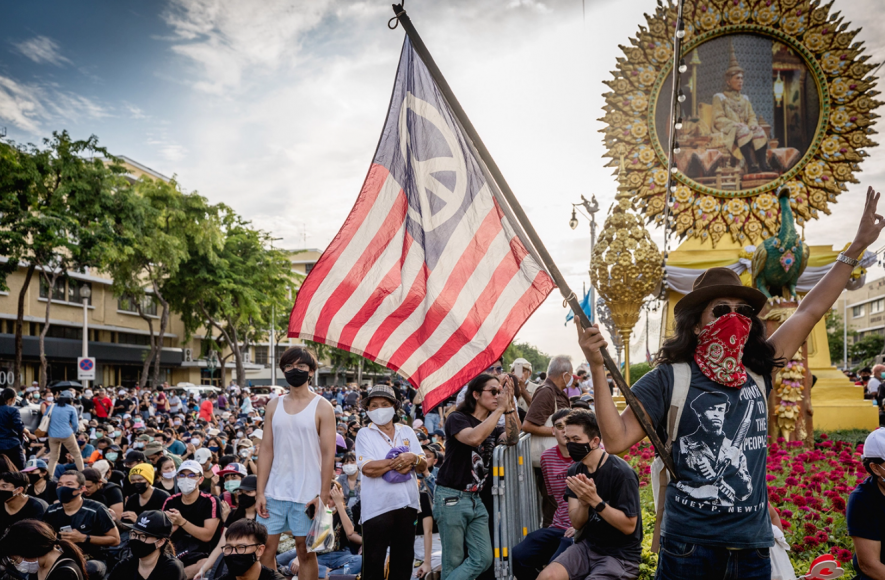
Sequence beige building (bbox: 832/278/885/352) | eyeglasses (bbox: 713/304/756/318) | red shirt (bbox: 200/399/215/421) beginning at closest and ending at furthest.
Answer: eyeglasses (bbox: 713/304/756/318) < red shirt (bbox: 200/399/215/421) < beige building (bbox: 832/278/885/352)

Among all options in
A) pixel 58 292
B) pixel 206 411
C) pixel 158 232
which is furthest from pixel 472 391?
pixel 58 292

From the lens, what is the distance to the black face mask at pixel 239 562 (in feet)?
14.3

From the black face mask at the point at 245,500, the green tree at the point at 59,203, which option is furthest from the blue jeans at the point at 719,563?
the green tree at the point at 59,203

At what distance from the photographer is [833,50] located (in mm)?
15055

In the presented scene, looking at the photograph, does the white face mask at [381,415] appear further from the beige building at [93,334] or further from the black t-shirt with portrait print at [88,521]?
the beige building at [93,334]

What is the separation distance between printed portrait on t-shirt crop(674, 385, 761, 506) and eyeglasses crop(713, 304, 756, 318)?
0.32 m

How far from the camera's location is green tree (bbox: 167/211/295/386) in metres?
33.6

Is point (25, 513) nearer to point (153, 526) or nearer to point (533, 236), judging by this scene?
point (153, 526)

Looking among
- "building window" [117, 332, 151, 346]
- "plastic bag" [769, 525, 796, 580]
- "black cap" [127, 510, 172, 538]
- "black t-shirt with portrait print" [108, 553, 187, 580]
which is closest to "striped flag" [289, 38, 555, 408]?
"plastic bag" [769, 525, 796, 580]

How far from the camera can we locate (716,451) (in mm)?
2516

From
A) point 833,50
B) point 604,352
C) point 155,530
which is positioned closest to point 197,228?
point 833,50

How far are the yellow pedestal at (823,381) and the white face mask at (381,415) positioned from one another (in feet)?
29.8

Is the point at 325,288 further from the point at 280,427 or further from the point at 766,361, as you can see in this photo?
the point at 766,361

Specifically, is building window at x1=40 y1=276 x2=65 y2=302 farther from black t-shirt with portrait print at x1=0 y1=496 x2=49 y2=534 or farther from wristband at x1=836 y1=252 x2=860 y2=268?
wristband at x1=836 y1=252 x2=860 y2=268
